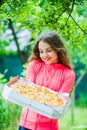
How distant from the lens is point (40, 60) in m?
4.59

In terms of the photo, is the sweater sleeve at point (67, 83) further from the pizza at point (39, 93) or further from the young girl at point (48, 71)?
the pizza at point (39, 93)

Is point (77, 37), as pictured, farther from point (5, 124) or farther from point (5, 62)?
point (5, 62)

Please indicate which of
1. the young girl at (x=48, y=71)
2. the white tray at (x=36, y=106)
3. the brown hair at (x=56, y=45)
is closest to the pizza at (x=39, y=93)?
the white tray at (x=36, y=106)

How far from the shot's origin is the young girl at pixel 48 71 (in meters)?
4.41

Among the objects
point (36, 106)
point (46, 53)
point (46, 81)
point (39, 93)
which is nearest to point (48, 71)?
point (46, 81)

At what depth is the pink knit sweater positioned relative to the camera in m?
4.41

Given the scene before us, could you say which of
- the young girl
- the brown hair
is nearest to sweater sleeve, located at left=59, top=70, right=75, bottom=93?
the young girl

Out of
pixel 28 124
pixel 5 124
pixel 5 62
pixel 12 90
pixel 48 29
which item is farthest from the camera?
pixel 5 62

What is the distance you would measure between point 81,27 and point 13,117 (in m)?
2.67

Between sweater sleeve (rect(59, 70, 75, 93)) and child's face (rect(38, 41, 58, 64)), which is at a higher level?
child's face (rect(38, 41, 58, 64))

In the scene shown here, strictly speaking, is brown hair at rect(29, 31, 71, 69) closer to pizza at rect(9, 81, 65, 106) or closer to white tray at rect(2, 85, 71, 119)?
pizza at rect(9, 81, 65, 106)

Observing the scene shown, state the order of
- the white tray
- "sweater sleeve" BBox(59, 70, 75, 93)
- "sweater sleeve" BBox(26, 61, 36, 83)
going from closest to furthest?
the white tray → "sweater sleeve" BBox(59, 70, 75, 93) → "sweater sleeve" BBox(26, 61, 36, 83)

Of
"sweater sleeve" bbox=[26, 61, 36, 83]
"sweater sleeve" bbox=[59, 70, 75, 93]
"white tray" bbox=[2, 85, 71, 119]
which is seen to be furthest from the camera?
"sweater sleeve" bbox=[26, 61, 36, 83]

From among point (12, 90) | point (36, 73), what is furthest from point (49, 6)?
point (12, 90)
